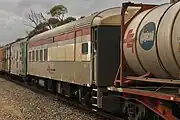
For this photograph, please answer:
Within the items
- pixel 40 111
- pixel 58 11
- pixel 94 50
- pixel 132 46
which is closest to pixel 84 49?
pixel 94 50

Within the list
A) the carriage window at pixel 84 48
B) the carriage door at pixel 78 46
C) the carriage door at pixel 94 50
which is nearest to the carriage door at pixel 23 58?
the carriage door at pixel 78 46

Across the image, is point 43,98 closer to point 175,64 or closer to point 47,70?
point 47,70

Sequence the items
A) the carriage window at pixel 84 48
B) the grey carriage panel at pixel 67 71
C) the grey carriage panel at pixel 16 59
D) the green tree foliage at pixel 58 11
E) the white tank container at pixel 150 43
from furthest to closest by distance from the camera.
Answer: the green tree foliage at pixel 58 11, the grey carriage panel at pixel 16 59, the grey carriage panel at pixel 67 71, the carriage window at pixel 84 48, the white tank container at pixel 150 43

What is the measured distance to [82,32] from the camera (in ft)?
44.0

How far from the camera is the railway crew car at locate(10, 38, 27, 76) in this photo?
28280 millimetres

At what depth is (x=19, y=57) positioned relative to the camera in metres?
30.8

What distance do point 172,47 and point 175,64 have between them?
319 mm

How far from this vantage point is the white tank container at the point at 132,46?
354 inches

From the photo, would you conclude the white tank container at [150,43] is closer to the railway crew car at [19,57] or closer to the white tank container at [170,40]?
the white tank container at [170,40]

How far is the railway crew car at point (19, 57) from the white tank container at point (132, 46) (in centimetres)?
1870

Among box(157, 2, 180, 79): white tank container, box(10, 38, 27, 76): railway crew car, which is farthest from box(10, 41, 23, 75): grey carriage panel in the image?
box(157, 2, 180, 79): white tank container

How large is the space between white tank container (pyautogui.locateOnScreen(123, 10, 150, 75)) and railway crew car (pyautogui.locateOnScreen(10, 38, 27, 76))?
18.7m

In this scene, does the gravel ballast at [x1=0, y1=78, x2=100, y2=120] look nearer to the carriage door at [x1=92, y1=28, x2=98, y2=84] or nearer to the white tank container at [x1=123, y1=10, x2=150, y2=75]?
the carriage door at [x1=92, y1=28, x2=98, y2=84]

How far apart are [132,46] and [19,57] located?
2261 cm
